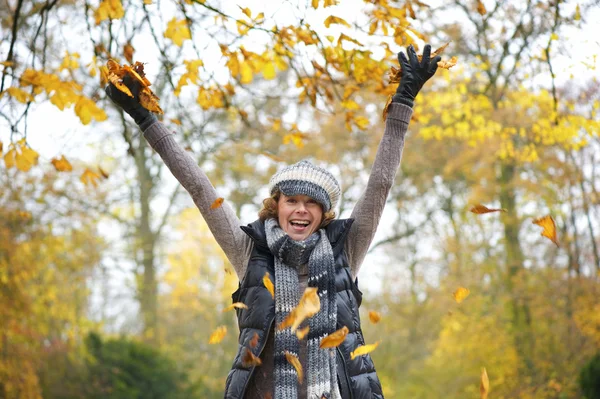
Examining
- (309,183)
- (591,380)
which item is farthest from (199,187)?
(591,380)

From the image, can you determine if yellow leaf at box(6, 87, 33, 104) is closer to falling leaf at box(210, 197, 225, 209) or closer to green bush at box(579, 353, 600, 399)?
falling leaf at box(210, 197, 225, 209)

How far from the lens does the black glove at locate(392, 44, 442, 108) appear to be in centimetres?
280

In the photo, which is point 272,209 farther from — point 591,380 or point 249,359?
point 591,380

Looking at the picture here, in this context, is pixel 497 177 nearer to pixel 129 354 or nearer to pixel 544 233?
pixel 129 354

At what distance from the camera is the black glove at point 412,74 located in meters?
2.80

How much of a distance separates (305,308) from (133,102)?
1.10 meters

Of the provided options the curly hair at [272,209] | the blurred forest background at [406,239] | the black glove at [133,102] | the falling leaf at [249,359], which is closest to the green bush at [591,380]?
the blurred forest background at [406,239]

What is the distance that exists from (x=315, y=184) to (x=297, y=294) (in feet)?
1.42

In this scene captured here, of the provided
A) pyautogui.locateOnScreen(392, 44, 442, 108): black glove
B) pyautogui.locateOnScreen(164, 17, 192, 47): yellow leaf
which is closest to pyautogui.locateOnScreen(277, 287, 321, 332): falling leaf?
pyautogui.locateOnScreen(392, 44, 442, 108): black glove

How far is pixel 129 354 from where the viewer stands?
1012 centimetres

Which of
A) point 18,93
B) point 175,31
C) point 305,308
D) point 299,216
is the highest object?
point 175,31

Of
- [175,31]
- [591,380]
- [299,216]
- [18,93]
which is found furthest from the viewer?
[591,380]

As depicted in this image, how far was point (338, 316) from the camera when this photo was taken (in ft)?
8.59

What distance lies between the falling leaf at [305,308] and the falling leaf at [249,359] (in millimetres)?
169
